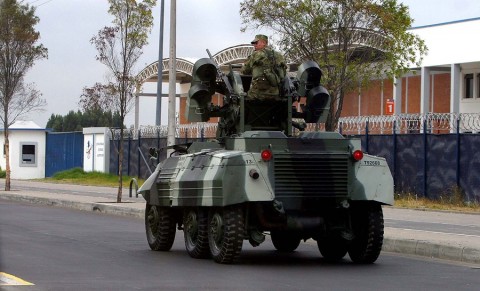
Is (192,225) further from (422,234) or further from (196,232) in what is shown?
(422,234)

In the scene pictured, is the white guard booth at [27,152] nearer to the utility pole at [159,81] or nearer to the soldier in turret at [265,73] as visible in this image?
the utility pole at [159,81]

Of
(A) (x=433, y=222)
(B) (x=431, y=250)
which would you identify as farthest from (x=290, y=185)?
(A) (x=433, y=222)

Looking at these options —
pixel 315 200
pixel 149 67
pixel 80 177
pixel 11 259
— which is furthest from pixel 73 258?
pixel 149 67

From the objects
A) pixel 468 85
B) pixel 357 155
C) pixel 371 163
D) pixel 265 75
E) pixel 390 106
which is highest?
pixel 468 85

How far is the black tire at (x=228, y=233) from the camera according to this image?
1425cm

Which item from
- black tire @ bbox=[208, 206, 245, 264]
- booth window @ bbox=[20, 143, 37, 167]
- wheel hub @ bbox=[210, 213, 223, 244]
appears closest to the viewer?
black tire @ bbox=[208, 206, 245, 264]

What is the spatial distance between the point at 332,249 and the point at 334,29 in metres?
15.3

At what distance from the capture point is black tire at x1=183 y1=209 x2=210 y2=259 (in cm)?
1513

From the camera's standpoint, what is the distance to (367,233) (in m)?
14.9

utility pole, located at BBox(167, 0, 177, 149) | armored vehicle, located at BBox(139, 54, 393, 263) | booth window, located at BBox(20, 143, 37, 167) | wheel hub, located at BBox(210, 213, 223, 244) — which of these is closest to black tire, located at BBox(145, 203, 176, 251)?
armored vehicle, located at BBox(139, 54, 393, 263)

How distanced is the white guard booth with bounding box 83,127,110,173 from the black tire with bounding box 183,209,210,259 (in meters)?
38.0

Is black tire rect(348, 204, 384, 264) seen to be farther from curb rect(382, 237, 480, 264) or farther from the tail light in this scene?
curb rect(382, 237, 480, 264)

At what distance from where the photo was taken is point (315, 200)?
14.6 metres

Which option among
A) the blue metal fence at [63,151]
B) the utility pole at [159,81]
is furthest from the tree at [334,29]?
the blue metal fence at [63,151]
